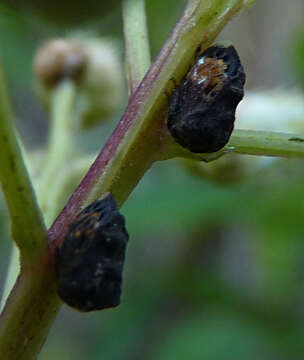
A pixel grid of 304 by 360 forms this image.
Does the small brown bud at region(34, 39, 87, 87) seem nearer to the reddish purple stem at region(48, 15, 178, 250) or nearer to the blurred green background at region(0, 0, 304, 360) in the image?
the blurred green background at region(0, 0, 304, 360)

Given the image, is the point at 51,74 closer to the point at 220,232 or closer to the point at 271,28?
the point at 220,232

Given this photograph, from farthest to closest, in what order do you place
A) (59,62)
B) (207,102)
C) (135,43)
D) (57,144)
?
(59,62) → (57,144) → (135,43) → (207,102)

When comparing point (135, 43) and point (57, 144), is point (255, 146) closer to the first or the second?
point (135, 43)

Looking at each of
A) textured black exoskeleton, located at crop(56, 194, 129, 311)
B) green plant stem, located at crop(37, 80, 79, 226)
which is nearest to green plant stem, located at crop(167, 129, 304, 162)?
textured black exoskeleton, located at crop(56, 194, 129, 311)

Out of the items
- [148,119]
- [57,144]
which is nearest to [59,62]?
[57,144]

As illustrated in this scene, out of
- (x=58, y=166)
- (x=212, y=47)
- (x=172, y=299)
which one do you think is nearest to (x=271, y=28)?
(x=172, y=299)
